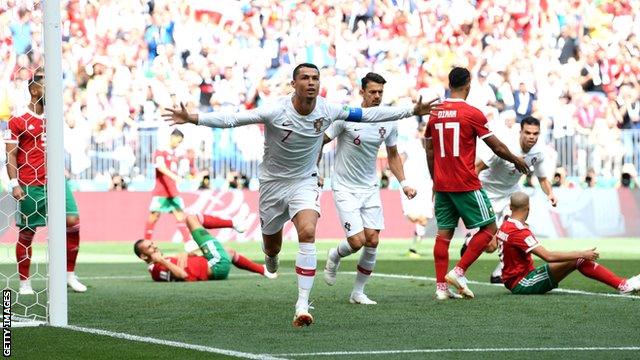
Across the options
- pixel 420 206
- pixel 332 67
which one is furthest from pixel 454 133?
pixel 332 67

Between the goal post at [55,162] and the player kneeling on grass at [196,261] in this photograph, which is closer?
the goal post at [55,162]

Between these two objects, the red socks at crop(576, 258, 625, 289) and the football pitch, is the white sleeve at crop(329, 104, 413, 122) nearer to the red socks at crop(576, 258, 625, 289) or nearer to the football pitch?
the football pitch

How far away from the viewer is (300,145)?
1077cm

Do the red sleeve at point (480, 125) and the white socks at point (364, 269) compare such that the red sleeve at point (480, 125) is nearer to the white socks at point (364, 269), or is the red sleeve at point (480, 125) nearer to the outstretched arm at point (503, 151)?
the outstretched arm at point (503, 151)

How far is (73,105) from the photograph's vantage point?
26.6m

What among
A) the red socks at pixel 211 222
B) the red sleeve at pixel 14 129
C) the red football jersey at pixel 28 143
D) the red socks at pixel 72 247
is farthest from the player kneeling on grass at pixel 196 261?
the red sleeve at pixel 14 129

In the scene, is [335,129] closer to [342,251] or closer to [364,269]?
[342,251]

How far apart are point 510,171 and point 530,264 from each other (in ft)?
7.86

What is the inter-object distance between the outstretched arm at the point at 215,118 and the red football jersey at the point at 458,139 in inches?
116

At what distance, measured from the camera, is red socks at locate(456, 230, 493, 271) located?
12828 mm

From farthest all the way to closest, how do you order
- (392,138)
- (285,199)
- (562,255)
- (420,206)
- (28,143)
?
1. (420,206)
2. (28,143)
3. (392,138)
4. (562,255)
5. (285,199)

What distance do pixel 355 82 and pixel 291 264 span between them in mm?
10347

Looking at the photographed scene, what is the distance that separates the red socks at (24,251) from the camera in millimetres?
13852

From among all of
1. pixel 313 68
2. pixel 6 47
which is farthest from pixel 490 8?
pixel 313 68
